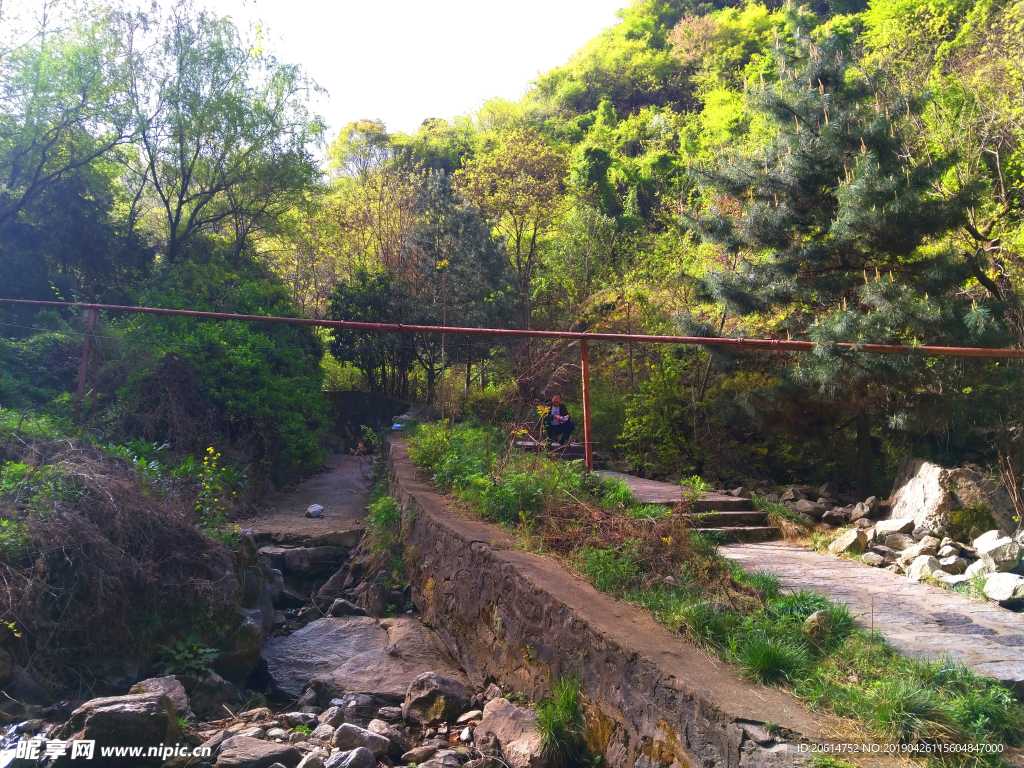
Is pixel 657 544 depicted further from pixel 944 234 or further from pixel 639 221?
pixel 639 221

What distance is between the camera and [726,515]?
27.1ft

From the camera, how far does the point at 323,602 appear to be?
25.2 ft

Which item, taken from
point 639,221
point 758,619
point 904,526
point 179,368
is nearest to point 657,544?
point 758,619

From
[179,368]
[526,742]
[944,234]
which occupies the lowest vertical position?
[526,742]

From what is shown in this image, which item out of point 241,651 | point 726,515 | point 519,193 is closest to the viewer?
point 241,651

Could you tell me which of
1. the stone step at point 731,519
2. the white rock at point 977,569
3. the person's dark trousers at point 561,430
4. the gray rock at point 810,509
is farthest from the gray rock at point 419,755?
the person's dark trousers at point 561,430

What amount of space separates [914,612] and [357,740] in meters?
3.84

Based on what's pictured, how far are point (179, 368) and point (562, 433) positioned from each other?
5.55 m

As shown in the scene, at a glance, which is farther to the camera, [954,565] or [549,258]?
[549,258]

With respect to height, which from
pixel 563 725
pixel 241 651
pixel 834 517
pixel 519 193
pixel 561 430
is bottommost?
pixel 834 517

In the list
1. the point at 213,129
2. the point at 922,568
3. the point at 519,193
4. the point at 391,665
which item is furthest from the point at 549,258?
the point at 391,665

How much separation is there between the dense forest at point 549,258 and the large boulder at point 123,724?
5.60 metres

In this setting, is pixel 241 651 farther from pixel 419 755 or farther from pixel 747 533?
pixel 747 533

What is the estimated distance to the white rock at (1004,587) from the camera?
534 centimetres
